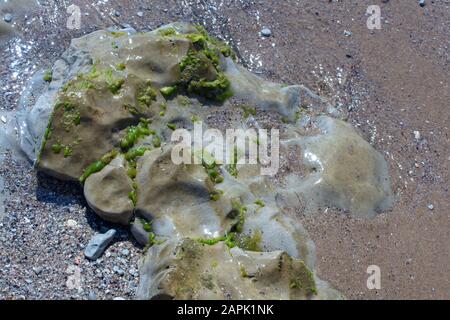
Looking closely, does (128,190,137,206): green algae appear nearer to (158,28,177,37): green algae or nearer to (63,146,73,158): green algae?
(63,146,73,158): green algae

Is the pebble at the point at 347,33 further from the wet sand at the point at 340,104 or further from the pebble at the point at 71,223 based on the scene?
the pebble at the point at 71,223

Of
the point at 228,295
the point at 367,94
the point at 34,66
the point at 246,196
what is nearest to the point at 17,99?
the point at 34,66

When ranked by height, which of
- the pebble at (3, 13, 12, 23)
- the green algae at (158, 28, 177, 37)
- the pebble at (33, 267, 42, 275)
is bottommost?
the pebble at (33, 267, 42, 275)

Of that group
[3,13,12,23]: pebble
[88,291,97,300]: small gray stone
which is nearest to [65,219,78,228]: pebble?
[88,291,97,300]: small gray stone

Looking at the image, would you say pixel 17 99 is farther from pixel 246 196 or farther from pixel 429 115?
pixel 429 115

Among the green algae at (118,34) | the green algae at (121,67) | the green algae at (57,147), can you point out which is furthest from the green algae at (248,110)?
the green algae at (57,147)

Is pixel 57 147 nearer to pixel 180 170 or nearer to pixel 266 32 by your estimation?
pixel 180 170
